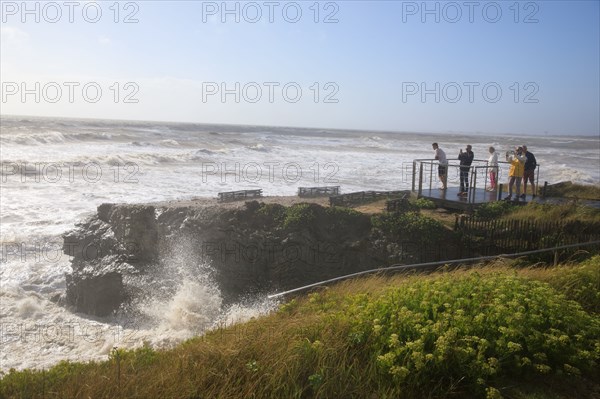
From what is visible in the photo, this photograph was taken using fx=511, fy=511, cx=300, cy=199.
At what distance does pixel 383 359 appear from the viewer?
4734 millimetres

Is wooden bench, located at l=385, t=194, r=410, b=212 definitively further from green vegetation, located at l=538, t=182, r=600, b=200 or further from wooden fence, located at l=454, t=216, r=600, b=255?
green vegetation, located at l=538, t=182, r=600, b=200

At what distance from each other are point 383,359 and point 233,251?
27.5 ft

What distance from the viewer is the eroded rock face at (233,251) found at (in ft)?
40.1

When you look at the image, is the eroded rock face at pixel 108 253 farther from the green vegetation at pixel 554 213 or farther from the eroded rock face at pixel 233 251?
the green vegetation at pixel 554 213

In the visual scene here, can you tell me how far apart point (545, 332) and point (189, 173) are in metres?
29.7

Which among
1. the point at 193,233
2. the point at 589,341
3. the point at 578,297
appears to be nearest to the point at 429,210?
the point at 193,233

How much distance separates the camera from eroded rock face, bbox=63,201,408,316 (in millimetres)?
12227

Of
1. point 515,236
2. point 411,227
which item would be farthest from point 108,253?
point 515,236

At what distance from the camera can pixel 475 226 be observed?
1203 centimetres

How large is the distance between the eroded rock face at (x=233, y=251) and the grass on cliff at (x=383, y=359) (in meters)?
6.02

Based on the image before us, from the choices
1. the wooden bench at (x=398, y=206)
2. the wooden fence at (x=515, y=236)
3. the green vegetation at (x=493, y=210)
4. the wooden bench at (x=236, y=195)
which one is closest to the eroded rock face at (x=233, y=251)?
the wooden bench at (x=398, y=206)

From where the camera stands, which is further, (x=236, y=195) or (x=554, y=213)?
(x=236, y=195)

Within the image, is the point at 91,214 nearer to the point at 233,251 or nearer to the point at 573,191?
the point at 233,251

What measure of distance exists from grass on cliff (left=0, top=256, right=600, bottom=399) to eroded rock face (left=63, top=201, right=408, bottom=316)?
6.02 metres
